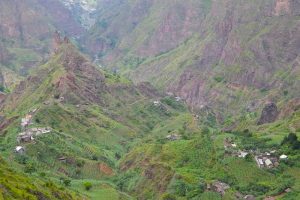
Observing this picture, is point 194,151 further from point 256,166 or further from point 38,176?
point 38,176

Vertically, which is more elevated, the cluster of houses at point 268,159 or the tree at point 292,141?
the tree at point 292,141

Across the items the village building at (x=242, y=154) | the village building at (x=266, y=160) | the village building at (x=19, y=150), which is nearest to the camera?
the village building at (x=266, y=160)

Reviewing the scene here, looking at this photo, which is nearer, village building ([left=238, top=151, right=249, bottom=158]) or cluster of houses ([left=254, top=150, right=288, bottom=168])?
cluster of houses ([left=254, top=150, right=288, bottom=168])

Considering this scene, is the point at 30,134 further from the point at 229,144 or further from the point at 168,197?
the point at 168,197

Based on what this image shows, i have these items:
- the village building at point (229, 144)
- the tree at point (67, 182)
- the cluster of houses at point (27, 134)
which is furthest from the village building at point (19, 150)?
the village building at point (229, 144)

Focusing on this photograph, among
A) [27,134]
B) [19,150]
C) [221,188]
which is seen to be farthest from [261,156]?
[27,134]

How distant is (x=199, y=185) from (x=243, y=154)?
1565 centimetres

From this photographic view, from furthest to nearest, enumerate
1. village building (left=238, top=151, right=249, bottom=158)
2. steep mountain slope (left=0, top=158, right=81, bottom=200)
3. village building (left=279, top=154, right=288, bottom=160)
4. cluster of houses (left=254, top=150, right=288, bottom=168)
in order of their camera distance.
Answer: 1. village building (left=238, top=151, right=249, bottom=158)
2. village building (left=279, top=154, right=288, bottom=160)
3. cluster of houses (left=254, top=150, right=288, bottom=168)
4. steep mountain slope (left=0, top=158, right=81, bottom=200)

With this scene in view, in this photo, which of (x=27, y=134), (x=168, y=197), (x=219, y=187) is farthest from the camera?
(x=27, y=134)

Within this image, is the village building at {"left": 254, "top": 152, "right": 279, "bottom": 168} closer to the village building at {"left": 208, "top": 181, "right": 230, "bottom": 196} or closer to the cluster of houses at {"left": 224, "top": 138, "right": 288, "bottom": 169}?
the cluster of houses at {"left": 224, "top": 138, "right": 288, "bottom": 169}

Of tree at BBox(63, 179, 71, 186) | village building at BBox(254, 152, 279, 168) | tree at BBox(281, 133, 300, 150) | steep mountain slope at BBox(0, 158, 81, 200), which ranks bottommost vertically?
steep mountain slope at BBox(0, 158, 81, 200)

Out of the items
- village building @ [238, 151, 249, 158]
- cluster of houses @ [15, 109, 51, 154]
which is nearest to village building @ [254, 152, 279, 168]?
village building @ [238, 151, 249, 158]

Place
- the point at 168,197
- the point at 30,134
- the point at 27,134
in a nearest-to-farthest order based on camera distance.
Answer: the point at 168,197, the point at 27,134, the point at 30,134

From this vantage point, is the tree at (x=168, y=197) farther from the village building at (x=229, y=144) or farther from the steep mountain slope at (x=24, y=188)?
the village building at (x=229, y=144)
